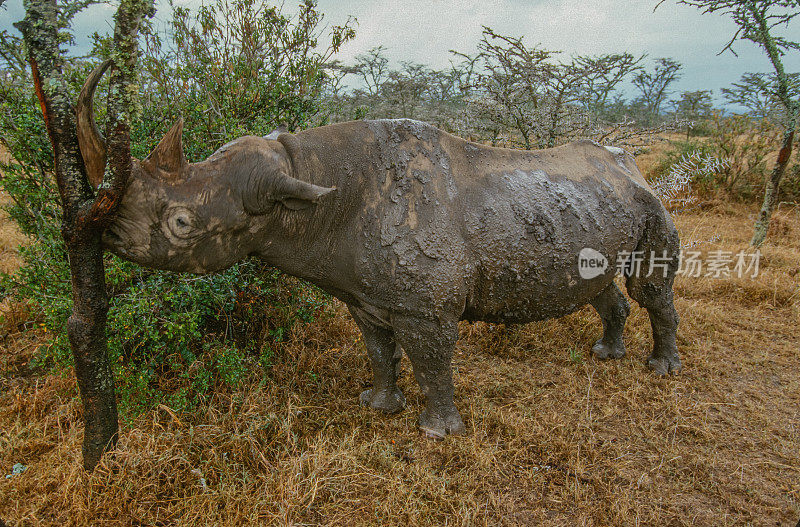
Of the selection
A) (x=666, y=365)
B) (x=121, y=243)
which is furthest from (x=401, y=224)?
(x=666, y=365)

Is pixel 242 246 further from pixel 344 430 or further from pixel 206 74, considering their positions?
pixel 206 74

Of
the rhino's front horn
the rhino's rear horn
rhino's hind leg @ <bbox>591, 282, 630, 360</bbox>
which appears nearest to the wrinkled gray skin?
the rhino's front horn

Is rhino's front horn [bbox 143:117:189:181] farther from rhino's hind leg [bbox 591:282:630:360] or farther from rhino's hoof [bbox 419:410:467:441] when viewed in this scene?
rhino's hind leg [bbox 591:282:630:360]

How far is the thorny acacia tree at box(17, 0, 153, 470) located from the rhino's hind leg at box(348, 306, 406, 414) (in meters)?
1.74

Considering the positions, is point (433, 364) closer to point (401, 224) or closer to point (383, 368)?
point (383, 368)

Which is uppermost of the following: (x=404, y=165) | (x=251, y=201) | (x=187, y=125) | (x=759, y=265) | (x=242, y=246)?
(x=187, y=125)

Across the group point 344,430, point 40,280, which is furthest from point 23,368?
point 344,430

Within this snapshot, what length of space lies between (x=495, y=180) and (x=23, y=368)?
14.0 feet

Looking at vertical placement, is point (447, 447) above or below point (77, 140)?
below

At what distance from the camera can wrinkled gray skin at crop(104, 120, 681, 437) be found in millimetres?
2227

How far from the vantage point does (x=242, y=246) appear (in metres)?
2.48

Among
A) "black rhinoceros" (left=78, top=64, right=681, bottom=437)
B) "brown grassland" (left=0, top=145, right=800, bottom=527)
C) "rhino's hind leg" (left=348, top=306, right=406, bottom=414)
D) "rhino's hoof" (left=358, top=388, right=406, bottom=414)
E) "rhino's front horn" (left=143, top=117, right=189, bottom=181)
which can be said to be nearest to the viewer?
"rhino's front horn" (left=143, top=117, right=189, bottom=181)

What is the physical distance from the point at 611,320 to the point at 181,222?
405cm

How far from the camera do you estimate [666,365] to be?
171 inches
